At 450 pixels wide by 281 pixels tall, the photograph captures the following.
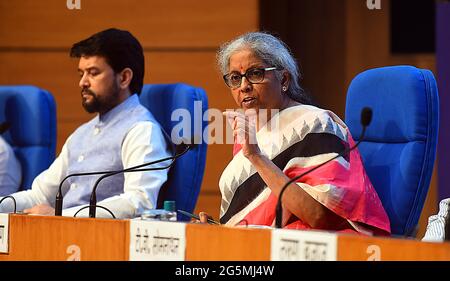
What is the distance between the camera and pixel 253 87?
245cm

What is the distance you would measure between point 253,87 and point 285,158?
0.22 meters

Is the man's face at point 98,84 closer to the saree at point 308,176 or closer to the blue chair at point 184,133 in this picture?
the blue chair at point 184,133

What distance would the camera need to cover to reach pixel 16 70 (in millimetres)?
4582

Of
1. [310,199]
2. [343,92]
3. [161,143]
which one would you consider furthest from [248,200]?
[343,92]

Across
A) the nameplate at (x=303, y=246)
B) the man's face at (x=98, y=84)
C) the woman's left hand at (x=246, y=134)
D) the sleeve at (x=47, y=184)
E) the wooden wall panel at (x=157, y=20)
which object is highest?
the wooden wall panel at (x=157, y=20)

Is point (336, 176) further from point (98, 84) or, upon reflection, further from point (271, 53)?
point (98, 84)

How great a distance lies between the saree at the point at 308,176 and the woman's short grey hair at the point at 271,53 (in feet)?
0.31

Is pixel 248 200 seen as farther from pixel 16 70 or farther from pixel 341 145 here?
pixel 16 70

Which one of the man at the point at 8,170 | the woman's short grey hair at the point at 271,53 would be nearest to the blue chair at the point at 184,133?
the woman's short grey hair at the point at 271,53

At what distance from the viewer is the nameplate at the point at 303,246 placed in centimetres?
152

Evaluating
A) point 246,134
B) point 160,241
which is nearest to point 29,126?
point 246,134

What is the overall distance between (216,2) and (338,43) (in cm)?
79

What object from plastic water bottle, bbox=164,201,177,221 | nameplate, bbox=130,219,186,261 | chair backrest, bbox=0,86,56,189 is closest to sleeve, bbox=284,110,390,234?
plastic water bottle, bbox=164,201,177,221

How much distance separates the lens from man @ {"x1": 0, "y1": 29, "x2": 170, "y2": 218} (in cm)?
297
